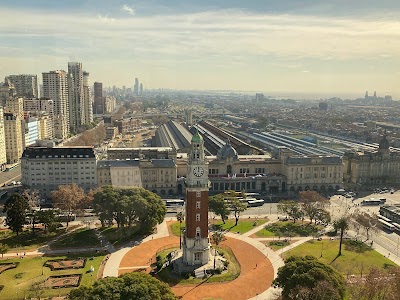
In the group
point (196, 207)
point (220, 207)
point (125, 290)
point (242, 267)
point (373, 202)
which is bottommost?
point (242, 267)

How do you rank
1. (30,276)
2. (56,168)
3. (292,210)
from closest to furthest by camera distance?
1. (30,276)
2. (292,210)
3. (56,168)

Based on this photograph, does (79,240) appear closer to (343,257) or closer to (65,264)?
(65,264)

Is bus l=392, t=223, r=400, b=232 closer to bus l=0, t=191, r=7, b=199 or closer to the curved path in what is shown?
the curved path

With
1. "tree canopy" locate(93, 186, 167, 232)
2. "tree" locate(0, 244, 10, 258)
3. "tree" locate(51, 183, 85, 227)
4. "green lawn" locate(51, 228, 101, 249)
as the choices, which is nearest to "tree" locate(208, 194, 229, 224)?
"tree canopy" locate(93, 186, 167, 232)

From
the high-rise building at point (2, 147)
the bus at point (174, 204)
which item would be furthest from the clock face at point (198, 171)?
the high-rise building at point (2, 147)

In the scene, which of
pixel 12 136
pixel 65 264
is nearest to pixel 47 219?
pixel 65 264

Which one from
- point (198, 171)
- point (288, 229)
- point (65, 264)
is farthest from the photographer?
point (288, 229)
